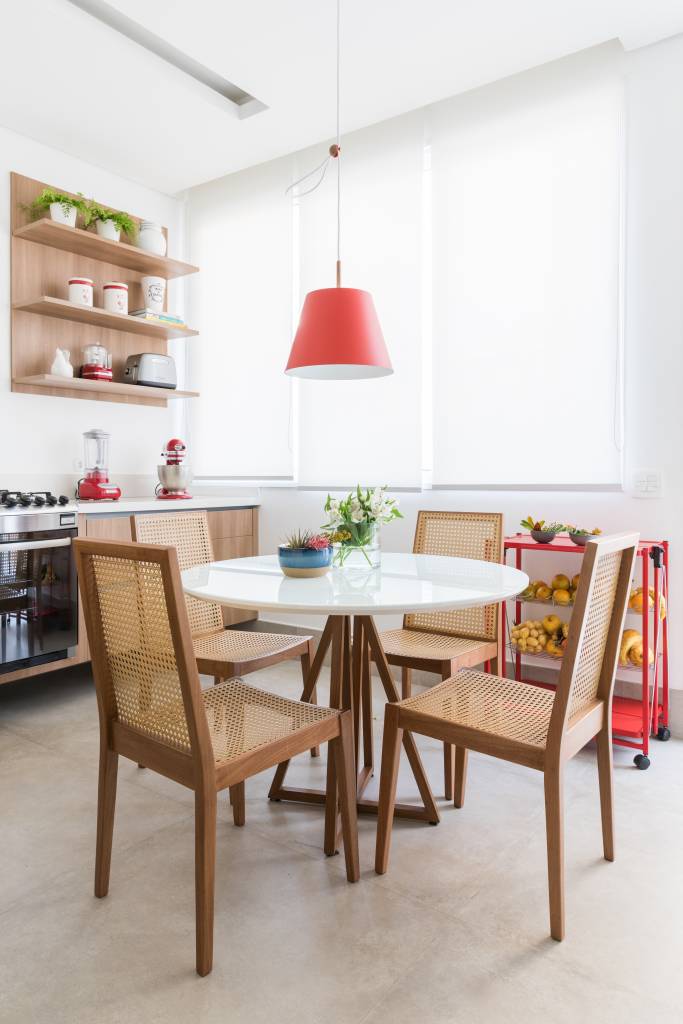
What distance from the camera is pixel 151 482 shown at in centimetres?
427

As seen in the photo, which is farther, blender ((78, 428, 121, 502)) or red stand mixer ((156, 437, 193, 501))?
red stand mixer ((156, 437, 193, 501))

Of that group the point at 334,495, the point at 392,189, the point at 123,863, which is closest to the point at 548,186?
the point at 392,189

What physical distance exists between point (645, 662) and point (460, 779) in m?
0.86

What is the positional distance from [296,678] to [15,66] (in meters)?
3.13

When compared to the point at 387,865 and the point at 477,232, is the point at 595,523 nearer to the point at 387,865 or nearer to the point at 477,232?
the point at 477,232

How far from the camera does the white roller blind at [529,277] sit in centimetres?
288

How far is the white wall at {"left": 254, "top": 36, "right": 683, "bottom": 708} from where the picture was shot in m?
2.71

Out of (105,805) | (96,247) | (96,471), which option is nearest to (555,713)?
(105,805)

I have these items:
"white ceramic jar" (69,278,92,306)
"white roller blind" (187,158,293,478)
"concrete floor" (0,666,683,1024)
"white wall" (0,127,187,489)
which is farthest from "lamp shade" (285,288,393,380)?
"white wall" (0,127,187,489)

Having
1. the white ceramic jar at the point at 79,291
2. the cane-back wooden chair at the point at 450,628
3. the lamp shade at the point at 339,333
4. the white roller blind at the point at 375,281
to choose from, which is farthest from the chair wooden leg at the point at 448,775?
the white ceramic jar at the point at 79,291

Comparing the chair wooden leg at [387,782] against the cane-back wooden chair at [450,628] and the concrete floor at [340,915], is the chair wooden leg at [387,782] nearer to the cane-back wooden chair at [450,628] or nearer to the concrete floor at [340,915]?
the concrete floor at [340,915]

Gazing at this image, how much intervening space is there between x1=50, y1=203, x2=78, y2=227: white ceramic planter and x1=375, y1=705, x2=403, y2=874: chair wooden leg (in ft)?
9.89

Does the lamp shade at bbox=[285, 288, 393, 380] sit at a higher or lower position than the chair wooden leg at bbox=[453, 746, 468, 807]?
higher

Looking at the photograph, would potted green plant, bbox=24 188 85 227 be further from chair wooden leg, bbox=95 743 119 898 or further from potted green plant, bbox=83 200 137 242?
chair wooden leg, bbox=95 743 119 898
